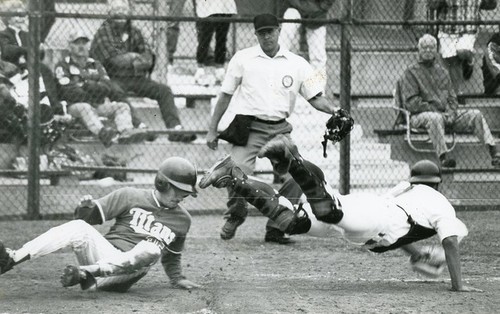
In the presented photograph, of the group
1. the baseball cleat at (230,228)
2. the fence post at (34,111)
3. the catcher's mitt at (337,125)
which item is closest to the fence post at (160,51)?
the fence post at (34,111)

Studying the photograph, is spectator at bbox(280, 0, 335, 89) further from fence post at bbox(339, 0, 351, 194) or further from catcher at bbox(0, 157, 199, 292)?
catcher at bbox(0, 157, 199, 292)

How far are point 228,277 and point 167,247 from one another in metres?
1.12

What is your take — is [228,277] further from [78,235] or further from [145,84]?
[145,84]

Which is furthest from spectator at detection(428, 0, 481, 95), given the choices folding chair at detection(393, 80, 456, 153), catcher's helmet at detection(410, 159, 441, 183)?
catcher's helmet at detection(410, 159, 441, 183)

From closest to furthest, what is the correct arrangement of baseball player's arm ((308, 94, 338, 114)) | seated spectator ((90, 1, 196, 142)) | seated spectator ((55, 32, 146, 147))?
baseball player's arm ((308, 94, 338, 114)), seated spectator ((55, 32, 146, 147)), seated spectator ((90, 1, 196, 142))

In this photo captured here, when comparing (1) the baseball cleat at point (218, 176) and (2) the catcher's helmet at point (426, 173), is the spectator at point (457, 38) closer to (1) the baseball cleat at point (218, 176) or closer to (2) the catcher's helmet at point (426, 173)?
(2) the catcher's helmet at point (426, 173)

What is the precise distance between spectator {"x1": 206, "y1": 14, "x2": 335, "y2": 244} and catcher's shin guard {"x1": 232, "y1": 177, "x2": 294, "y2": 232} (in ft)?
6.28

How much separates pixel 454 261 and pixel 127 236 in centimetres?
232

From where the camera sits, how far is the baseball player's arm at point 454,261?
7.40 metres

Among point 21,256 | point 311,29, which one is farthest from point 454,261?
point 311,29

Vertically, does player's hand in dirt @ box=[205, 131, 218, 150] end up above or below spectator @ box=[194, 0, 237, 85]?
below

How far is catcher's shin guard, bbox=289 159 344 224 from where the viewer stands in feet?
24.3

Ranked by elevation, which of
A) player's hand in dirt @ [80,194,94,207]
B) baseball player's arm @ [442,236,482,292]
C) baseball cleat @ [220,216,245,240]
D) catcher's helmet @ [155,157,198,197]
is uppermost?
catcher's helmet @ [155,157,198,197]

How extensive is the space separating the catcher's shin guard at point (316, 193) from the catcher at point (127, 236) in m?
0.78
